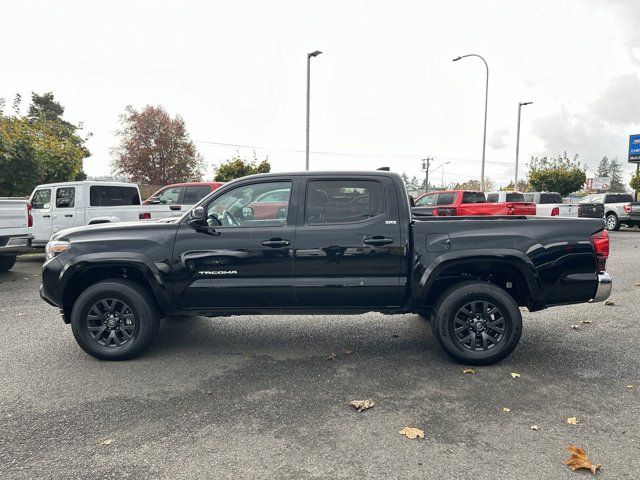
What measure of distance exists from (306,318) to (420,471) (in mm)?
3596

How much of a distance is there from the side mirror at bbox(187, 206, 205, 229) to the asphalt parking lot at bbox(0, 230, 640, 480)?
138 cm

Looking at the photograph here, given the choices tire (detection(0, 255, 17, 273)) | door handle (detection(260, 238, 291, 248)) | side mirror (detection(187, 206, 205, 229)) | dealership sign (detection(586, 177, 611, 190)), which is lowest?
tire (detection(0, 255, 17, 273))

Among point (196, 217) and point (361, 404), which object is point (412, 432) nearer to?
point (361, 404)

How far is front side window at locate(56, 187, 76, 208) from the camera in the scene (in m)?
11.4

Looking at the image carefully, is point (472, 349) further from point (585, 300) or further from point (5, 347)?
point (5, 347)

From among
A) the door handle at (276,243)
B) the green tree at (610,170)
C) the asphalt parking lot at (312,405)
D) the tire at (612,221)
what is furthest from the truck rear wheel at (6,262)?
the green tree at (610,170)

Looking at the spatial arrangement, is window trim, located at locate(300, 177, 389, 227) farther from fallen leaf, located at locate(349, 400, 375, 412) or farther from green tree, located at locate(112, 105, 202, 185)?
green tree, located at locate(112, 105, 202, 185)

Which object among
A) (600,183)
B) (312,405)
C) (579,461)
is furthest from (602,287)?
(600,183)

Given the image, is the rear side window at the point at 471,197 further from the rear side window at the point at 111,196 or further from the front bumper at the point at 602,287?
the front bumper at the point at 602,287

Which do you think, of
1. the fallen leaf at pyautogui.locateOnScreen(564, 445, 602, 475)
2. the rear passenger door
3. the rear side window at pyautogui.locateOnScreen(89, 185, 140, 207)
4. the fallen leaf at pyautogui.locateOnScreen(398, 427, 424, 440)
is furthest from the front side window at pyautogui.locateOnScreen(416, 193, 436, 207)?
the fallen leaf at pyautogui.locateOnScreen(564, 445, 602, 475)

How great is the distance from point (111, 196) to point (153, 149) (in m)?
34.8

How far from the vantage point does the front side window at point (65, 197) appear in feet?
37.4

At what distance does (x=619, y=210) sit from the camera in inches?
813

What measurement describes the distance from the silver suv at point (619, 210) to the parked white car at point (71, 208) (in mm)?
19520
